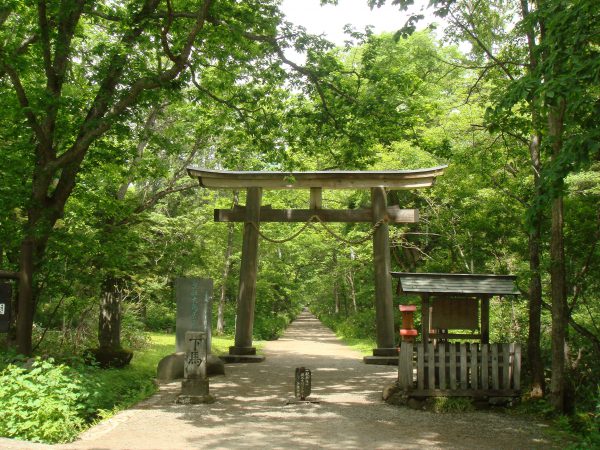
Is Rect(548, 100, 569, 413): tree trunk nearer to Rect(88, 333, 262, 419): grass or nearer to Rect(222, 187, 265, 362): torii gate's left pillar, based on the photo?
Rect(88, 333, 262, 419): grass

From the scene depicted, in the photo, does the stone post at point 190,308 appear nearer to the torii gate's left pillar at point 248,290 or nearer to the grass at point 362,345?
the torii gate's left pillar at point 248,290

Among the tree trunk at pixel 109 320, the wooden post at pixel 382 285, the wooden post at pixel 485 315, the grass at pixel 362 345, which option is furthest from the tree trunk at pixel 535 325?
the tree trunk at pixel 109 320

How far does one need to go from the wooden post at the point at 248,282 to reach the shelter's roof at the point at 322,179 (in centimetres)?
52

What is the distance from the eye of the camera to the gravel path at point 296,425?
7.19 metres

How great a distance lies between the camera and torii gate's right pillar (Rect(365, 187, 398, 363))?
16.0 m

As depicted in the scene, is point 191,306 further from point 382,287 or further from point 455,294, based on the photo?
point 455,294

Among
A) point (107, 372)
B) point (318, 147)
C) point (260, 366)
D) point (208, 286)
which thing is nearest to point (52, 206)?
point (107, 372)

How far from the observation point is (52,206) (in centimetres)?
1122

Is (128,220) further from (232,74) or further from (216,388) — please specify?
(216,388)

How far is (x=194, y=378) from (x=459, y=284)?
16.8 ft

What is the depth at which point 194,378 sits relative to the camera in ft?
33.3

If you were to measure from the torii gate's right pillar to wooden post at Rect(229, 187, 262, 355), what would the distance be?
3359 millimetres

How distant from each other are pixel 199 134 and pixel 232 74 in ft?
11.3

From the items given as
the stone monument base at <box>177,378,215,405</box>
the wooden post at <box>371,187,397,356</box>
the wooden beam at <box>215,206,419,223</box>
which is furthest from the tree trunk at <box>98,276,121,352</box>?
the wooden post at <box>371,187,397,356</box>
